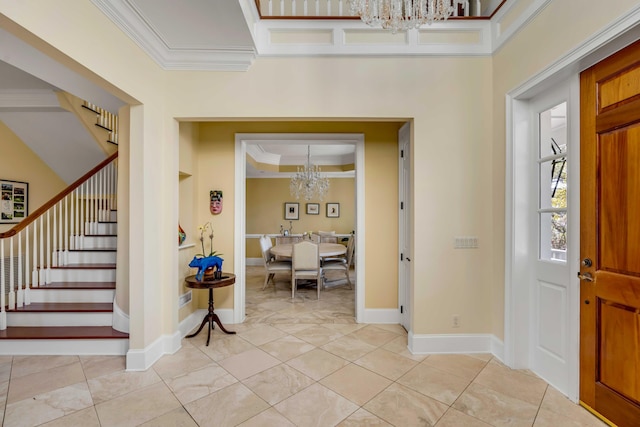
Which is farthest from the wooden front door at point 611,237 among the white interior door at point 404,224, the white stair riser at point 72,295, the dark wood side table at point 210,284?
the white stair riser at point 72,295

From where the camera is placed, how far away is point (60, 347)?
2572 mm

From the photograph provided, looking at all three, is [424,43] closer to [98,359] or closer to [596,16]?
[596,16]

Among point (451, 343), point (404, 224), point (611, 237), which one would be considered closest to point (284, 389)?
point (451, 343)

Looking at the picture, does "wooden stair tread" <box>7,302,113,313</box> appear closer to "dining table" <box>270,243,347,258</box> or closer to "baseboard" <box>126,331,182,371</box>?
"baseboard" <box>126,331,182,371</box>

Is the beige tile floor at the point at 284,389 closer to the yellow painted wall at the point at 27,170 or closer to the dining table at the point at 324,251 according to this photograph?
the dining table at the point at 324,251

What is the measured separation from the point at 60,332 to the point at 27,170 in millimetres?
3121

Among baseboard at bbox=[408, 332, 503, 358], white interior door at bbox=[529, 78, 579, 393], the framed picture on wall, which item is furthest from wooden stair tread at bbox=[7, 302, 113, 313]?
white interior door at bbox=[529, 78, 579, 393]

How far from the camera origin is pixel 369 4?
1741 mm

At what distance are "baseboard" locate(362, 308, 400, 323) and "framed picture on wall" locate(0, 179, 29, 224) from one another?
206 inches

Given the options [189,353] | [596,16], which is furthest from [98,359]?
[596,16]

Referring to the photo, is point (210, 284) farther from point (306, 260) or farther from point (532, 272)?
point (532, 272)

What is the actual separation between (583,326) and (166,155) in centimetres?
355

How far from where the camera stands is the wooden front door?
156 cm

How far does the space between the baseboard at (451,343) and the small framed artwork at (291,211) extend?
5.82m
